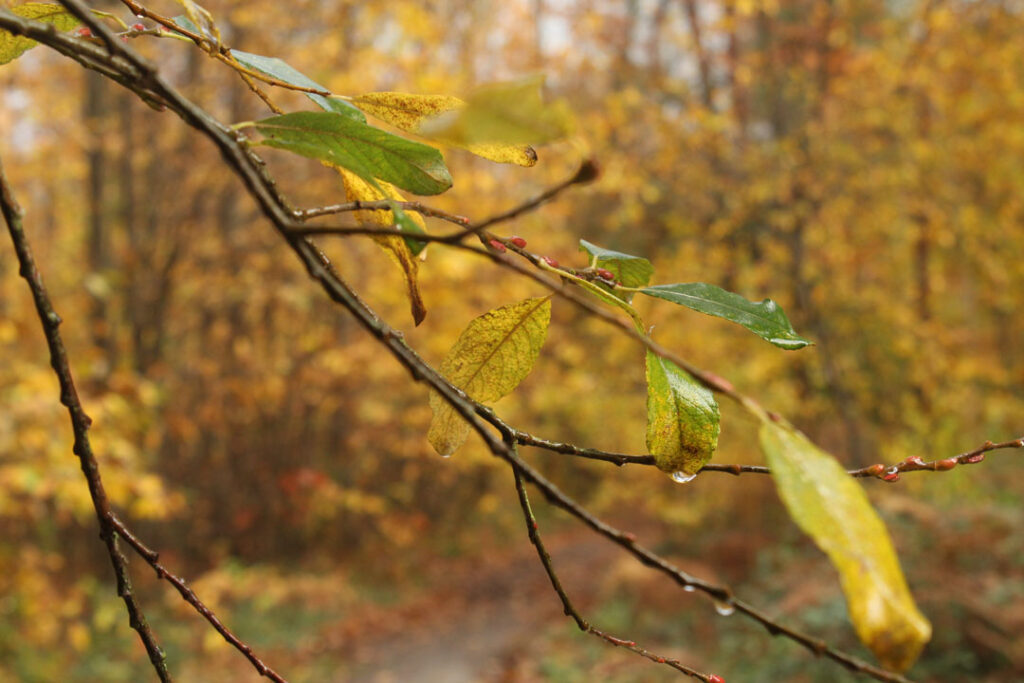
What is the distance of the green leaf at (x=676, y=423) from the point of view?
44 cm

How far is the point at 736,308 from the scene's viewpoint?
435 mm

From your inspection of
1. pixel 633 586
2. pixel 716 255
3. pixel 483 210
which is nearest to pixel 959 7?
pixel 716 255

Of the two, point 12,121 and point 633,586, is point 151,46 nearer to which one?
point 12,121

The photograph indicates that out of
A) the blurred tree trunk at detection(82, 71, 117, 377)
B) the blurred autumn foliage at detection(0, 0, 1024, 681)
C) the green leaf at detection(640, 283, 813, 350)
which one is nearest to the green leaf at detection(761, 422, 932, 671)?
the green leaf at detection(640, 283, 813, 350)

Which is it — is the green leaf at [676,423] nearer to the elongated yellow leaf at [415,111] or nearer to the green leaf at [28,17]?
the elongated yellow leaf at [415,111]

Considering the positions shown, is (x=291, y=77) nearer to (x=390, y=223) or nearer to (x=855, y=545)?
(x=390, y=223)

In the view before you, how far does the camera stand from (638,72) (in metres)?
8.30

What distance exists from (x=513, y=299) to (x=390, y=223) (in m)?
6.34

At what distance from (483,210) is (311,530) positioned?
13.5ft

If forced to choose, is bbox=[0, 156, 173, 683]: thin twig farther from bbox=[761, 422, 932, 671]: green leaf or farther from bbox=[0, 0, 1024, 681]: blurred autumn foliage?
bbox=[0, 0, 1024, 681]: blurred autumn foliage

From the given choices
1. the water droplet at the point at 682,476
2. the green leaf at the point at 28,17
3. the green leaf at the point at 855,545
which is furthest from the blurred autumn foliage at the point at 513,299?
the green leaf at the point at 855,545

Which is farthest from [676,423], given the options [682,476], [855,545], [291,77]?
[291,77]

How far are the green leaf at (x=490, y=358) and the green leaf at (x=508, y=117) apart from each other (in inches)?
10.0

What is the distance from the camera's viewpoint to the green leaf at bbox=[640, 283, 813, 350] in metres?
0.43
